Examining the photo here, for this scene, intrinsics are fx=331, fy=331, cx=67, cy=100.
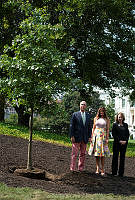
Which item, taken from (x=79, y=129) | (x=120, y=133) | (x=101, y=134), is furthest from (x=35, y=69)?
(x=120, y=133)

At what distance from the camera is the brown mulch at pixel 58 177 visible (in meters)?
7.39

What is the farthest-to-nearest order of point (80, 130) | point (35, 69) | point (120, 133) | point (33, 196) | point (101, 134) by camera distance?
point (120, 133), point (101, 134), point (80, 130), point (35, 69), point (33, 196)

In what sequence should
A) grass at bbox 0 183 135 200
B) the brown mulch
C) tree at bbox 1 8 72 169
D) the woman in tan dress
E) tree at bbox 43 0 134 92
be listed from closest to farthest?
grass at bbox 0 183 135 200, the brown mulch, tree at bbox 1 8 72 169, the woman in tan dress, tree at bbox 43 0 134 92

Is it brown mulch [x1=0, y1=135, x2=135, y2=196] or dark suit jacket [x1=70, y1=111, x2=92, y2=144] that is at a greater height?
dark suit jacket [x1=70, y1=111, x2=92, y2=144]

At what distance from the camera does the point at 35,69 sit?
841cm

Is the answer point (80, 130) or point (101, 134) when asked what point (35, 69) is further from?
point (101, 134)

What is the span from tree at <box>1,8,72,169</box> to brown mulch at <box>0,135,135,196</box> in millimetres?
1089

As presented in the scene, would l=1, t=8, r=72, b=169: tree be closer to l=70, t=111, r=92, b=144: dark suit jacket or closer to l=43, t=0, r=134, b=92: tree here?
l=70, t=111, r=92, b=144: dark suit jacket

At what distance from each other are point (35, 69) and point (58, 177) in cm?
283

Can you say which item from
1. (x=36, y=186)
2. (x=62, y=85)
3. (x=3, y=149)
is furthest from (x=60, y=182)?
(x=3, y=149)

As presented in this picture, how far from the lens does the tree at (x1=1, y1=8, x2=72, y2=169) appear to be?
8.58 m

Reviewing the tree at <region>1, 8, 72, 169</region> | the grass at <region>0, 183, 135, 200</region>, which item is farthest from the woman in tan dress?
the grass at <region>0, 183, 135, 200</region>

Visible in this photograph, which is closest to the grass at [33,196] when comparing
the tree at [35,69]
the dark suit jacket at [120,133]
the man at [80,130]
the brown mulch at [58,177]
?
the brown mulch at [58,177]

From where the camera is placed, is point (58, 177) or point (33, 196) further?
point (58, 177)
